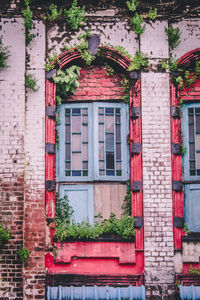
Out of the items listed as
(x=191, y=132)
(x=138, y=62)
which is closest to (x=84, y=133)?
(x=138, y=62)

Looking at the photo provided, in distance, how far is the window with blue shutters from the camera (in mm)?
7605

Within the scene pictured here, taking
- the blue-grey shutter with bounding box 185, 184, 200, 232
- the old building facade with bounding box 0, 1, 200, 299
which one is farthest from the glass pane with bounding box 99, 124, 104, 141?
the blue-grey shutter with bounding box 185, 184, 200, 232

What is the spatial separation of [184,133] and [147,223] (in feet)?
6.08

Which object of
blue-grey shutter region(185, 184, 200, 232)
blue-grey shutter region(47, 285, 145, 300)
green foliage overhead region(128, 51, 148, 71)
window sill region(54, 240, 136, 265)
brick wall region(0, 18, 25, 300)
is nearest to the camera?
blue-grey shutter region(47, 285, 145, 300)

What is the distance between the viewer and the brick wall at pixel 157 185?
284 inches

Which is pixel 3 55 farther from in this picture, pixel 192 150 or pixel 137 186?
pixel 192 150

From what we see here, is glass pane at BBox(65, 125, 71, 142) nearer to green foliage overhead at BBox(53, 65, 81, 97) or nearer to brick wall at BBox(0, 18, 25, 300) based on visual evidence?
green foliage overhead at BBox(53, 65, 81, 97)

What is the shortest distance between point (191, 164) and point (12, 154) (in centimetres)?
332

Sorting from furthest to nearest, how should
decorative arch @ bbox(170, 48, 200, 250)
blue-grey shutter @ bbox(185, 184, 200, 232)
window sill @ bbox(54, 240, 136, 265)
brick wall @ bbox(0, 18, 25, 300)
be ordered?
blue-grey shutter @ bbox(185, 184, 200, 232)
decorative arch @ bbox(170, 48, 200, 250)
window sill @ bbox(54, 240, 136, 265)
brick wall @ bbox(0, 18, 25, 300)

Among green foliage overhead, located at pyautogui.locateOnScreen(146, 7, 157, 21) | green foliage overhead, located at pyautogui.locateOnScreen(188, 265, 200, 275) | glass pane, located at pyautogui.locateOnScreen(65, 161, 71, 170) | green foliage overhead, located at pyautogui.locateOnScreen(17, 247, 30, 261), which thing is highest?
green foliage overhead, located at pyautogui.locateOnScreen(146, 7, 157, 21)

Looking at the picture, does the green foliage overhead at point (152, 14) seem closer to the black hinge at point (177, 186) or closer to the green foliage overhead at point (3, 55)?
the green foliage overhead at point (3, 55)

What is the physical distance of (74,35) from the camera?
7.97 meters

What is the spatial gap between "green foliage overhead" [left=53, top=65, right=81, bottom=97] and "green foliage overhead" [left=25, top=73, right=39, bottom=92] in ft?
1.23

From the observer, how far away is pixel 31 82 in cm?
769
